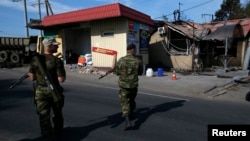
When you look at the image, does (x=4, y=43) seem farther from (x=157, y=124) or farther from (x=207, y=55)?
(x=157, y=124)

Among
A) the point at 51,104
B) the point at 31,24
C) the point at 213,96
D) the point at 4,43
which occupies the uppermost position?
the point at 31,24

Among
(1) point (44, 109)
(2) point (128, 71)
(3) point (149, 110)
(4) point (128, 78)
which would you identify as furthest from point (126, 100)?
(1) point (44, 109)

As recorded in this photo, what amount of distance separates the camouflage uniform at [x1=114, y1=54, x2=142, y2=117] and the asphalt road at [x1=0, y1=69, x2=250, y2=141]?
54 centimetres

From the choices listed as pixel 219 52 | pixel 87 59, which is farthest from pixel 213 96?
pixel 219 52

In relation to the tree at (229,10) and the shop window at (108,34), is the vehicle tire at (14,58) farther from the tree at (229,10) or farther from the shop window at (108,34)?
the tree at (229,10)

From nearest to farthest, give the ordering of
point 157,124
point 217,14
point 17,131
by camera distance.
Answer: point 17,131 < point 157,124 < point 217,14

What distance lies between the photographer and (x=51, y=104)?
14.7 ft

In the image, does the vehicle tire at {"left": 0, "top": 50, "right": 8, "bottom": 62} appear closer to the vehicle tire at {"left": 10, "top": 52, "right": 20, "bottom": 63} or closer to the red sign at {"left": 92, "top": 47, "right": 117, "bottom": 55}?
the vehicle tire at {"left": 10, "top": 52, "right": 20, "bottom": 63}

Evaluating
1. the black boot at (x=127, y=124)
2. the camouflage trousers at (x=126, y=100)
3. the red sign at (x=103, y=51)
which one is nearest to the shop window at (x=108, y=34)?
the red sign at (x=103, y=51)

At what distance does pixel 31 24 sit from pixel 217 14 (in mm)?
47902

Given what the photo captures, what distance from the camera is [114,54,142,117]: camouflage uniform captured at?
18.0 ft

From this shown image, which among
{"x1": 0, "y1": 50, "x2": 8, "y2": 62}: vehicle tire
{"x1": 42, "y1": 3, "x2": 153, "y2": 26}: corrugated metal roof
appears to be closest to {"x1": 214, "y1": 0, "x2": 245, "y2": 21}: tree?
{"x1": 42, "y1": 3, "x2": 153, "y2": 26}: corrugated metal roof

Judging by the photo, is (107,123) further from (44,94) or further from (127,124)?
(44,94)

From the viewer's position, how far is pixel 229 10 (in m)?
55.1
